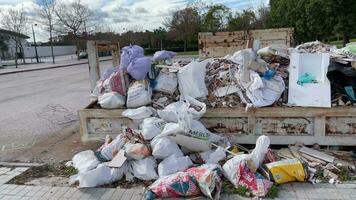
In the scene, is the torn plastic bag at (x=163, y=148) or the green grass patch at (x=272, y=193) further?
the torn plastic bag at (x=163, y=148)

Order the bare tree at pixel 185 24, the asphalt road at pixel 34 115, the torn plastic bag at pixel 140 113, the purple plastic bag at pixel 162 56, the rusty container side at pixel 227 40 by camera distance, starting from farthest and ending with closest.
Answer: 1. the bare tree at pixel 185 24
2. the rusty container side at pixel 227 40
3. the asphalt road at pixel 34 115
4. the purple plastic bag at pixel 162 56
5. the torn plastic bag at pixel 140 113

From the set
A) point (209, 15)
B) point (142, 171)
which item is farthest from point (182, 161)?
point (209, 15)

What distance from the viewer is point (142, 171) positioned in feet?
12.4

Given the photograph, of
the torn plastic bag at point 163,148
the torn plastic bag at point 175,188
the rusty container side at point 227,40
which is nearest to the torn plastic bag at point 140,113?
the torn plastic bag at point 163,148

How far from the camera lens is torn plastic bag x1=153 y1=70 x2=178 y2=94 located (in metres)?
4.78

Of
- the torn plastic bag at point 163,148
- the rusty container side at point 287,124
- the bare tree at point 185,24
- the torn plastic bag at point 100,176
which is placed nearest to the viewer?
the torn plastic bag at point 100,176

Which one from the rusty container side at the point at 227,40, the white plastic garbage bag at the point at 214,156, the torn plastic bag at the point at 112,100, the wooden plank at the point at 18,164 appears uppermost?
the rusty container side at the point at 227,40

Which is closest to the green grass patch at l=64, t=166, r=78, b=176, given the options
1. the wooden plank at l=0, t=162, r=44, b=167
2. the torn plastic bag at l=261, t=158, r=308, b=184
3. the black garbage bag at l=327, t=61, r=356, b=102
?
the wooden plank at l=0, t=162, r=44, b=167

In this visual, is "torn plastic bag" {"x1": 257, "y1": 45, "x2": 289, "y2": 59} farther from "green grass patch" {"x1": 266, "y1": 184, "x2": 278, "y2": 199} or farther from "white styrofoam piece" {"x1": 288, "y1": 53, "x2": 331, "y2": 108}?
"green grass patch" {"x1": 266, "y1": 184, "x2": 278, "y2": 199}

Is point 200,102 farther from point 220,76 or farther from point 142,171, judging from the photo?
point 142,171

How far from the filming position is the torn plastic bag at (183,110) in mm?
4227

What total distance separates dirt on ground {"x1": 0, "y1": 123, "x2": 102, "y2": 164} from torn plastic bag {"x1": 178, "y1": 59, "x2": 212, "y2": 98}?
1.49m

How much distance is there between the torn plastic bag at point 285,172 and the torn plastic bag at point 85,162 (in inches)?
76.9

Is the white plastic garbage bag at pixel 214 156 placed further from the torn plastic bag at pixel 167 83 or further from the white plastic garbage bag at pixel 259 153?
the torn plastic bag at pixel 167 83
